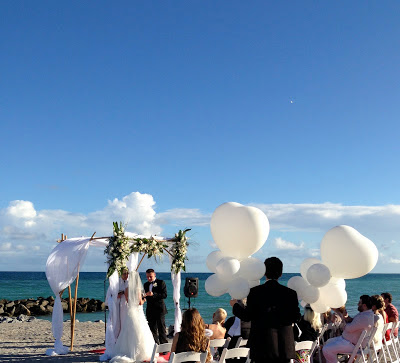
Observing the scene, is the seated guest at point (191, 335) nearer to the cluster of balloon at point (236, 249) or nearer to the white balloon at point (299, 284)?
the cluster of balloon at point (236, 249)

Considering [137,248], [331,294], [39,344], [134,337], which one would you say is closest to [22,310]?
[39,344]

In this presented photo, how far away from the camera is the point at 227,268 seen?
522 centimetres

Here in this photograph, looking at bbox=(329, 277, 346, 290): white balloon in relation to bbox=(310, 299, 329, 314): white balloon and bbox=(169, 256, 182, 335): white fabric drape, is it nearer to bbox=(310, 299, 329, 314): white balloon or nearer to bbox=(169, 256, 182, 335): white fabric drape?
bbox=(310, 299, 329, 314): white balloon

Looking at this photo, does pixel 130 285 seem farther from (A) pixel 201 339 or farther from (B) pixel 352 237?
(B) pixel 352 237

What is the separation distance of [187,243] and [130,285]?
2.18 meters

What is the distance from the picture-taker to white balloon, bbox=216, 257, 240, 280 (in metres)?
5.21

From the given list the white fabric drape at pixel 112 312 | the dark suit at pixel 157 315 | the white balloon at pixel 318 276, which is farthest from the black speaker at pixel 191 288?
the white balloon at pixel 318 276

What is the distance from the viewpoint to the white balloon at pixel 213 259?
223 inches

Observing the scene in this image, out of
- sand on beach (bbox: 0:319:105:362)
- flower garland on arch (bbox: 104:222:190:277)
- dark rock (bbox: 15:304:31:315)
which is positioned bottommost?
dark rock (bbox: 15:304:31:315)

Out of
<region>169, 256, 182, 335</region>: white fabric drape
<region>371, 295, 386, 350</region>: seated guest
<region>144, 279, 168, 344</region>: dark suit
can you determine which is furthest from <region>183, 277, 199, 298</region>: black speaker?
<region>371, 295, 386, 350</region>: seated guest

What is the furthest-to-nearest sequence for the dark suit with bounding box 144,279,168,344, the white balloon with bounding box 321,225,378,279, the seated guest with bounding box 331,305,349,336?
the dark suit with bounding box 144,279,168,344 → the seated guest with bounding box 331,305,349,336 → the white balloon with bounding box 321,225,378,279

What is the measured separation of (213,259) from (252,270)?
665 mm

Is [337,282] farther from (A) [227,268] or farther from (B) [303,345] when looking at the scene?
(A) [227,268]

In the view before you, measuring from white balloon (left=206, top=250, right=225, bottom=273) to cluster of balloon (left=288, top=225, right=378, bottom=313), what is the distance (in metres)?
0.82
